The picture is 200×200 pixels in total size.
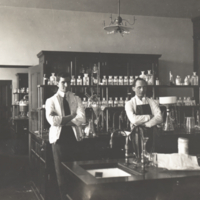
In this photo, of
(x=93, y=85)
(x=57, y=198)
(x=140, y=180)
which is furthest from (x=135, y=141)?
(x=93, y=85)

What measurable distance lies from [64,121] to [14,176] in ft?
7.81

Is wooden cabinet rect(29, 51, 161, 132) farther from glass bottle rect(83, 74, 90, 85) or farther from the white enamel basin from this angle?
the white enamel basin

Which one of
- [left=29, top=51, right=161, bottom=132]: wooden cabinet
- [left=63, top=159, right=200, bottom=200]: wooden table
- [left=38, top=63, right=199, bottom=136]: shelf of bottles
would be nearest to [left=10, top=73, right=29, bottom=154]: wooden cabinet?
[left=29, top=51, right=161, bottom=132]: wooden cabinet

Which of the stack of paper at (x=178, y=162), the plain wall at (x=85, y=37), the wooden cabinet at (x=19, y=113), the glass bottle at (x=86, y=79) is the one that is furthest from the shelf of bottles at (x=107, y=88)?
the stack of paper at (x=178, y=162)

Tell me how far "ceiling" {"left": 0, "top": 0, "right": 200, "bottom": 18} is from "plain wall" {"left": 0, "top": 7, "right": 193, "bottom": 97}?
17cm

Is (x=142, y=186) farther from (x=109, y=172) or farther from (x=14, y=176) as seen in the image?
(x=14, y=176)

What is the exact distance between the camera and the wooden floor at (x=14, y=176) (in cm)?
473

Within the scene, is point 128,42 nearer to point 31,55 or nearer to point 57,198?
point 31,55

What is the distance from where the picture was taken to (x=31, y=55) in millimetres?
7230

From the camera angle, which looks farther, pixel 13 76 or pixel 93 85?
pixel 13 76

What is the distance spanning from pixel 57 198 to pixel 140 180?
2.43 m

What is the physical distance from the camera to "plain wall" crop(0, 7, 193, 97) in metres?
7.14

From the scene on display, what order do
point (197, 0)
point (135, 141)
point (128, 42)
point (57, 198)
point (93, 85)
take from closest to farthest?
point (135, 141), point (57, 198), point (93, 85), point (197, 0), point (128, 42)

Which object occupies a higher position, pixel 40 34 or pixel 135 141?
pixel 40 34
